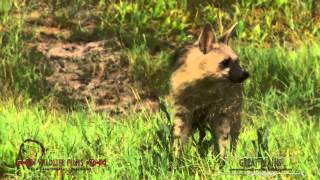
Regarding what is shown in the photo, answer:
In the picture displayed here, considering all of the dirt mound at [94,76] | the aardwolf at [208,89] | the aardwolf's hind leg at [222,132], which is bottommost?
the aardwolf's hind leg at [222,132]

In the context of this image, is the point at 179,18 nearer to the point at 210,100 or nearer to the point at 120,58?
the point at 120,58

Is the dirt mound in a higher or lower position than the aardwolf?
higher

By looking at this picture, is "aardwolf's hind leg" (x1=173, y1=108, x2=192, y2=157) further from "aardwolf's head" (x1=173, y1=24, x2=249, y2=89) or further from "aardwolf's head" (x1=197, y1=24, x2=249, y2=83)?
"aardwolf's head" (x1=197, y1=24, x2=249, y2=83)

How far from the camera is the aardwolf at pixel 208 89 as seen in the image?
4.10 m

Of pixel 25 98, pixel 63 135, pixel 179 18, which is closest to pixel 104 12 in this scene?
pixel 179 18

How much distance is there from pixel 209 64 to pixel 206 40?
0.18m

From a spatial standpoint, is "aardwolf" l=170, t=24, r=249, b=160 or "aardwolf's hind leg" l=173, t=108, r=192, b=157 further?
"aardwolf's hind leg" l=173, t=108, r=192, b=157

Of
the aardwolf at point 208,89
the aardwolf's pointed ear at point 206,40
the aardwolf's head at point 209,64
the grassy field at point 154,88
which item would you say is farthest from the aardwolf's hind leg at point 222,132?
the aardwolf's pointed ear at point 206,40

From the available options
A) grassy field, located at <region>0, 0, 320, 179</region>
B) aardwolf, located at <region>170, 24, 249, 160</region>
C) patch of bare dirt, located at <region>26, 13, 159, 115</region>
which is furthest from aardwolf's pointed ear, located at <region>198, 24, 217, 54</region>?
patch of bare dirt, located at <region>26, 13, 159, 115</region>

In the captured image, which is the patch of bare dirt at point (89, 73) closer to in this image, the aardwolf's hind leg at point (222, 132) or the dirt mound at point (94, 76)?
the dirt mound at point (94, 76)

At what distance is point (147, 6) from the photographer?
327 inches

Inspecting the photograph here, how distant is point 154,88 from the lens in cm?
745

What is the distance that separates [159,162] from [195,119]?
42 centimetres

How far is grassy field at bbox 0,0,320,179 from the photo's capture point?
4.25 meters
